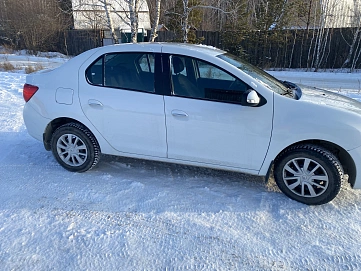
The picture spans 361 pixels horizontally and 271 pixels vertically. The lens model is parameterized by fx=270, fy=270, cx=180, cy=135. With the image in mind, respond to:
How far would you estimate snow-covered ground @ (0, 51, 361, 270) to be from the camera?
2273 mm

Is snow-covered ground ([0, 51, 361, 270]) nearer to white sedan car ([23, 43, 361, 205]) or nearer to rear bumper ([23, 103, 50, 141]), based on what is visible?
white sedan car ([23, 43, 361, 205])

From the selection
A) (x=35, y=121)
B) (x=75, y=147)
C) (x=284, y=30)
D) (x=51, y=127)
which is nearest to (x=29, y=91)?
(x=35, y=121)

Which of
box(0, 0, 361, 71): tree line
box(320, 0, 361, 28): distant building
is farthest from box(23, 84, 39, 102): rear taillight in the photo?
box(320, 0, 361, 28): distant building

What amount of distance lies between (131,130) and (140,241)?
1.39 m

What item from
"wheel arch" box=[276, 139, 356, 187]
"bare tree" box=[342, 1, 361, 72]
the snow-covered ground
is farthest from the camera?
"bare tree" box=[342, 1, 361, 72]

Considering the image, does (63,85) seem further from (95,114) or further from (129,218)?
(129,218)

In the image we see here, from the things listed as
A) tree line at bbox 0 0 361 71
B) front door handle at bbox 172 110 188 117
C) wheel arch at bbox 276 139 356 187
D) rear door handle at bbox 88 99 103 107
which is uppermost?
tree line at bbox 0 0 361 71

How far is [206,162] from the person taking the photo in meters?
3.25

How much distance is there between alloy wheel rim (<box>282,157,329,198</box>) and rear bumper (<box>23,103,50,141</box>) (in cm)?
316

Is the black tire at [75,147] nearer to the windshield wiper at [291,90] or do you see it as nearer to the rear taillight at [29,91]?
the rear taillight at [29,91]

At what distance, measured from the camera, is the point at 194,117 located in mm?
3084

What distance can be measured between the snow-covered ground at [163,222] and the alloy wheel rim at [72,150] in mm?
180

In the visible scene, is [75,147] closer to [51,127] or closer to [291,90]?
[51,127]

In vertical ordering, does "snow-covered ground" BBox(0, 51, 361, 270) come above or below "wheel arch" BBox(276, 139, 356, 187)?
below
